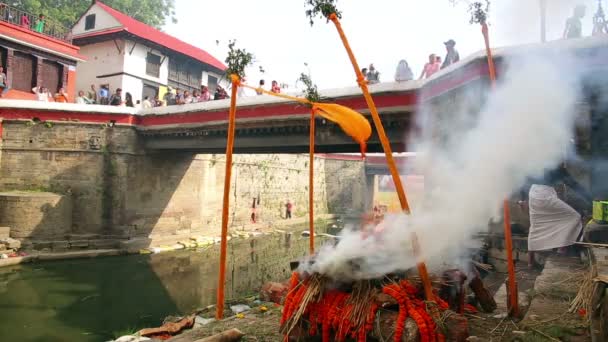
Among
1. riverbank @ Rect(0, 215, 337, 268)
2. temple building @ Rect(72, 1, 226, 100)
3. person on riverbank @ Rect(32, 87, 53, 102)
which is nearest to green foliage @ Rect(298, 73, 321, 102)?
riverbank @ Rect(0, 215, 337, 268)

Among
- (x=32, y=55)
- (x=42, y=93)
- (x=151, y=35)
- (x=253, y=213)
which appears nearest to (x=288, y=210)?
(x=253, y=213)

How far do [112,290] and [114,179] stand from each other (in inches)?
249

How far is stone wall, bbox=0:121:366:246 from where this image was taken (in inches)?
595

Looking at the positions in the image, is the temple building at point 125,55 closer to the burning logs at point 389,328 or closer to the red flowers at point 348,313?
the red flowers at point 348,313

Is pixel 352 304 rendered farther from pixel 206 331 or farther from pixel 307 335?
pixel 206 331

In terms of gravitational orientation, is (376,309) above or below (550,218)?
below

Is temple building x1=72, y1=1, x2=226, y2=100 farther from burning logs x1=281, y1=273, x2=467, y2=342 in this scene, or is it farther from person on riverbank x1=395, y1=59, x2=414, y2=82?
burning logs x1=281, y1=273, x2=467, y2=342

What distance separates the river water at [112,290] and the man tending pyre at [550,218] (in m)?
7.23

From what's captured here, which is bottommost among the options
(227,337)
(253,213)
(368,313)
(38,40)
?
(227,337)

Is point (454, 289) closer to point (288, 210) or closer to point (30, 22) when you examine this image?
point (288, 210)

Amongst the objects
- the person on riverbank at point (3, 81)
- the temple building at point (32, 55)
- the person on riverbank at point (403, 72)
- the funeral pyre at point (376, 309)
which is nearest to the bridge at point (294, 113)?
the person on riverbank at point (403, 72)

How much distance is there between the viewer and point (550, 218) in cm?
693

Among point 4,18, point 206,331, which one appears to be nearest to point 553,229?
point 206,331

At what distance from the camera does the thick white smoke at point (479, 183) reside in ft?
14.3
